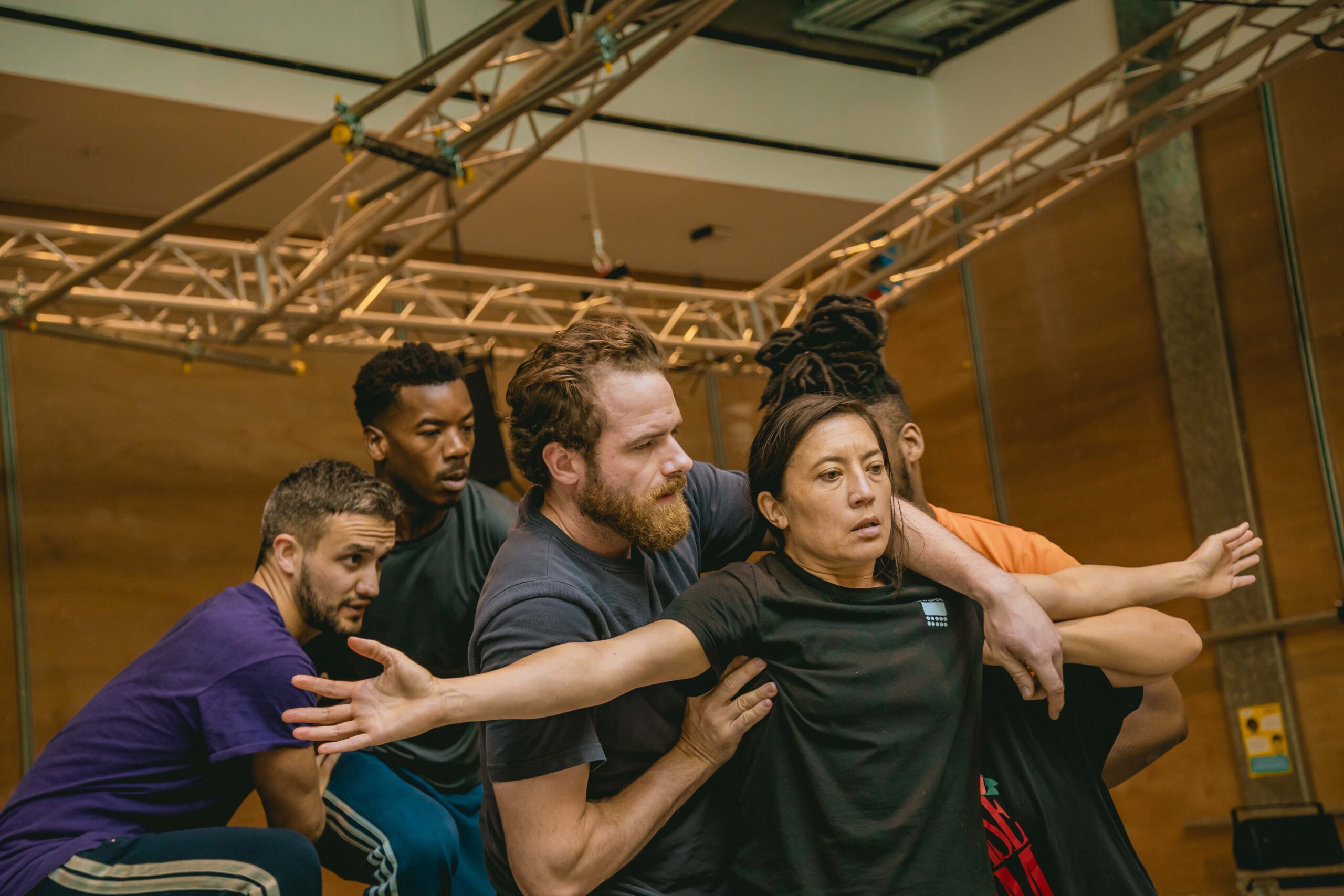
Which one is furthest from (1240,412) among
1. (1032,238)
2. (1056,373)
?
(1032,238)

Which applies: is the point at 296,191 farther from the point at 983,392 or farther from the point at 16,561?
the point at 983,392

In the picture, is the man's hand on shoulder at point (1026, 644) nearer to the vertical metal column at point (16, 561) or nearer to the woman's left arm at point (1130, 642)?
the woman's left arm at point (1130, 642)

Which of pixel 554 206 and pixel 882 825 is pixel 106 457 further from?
pixel 882 825

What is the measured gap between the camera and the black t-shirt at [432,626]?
3457mm

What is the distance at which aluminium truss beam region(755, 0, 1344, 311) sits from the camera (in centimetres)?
622

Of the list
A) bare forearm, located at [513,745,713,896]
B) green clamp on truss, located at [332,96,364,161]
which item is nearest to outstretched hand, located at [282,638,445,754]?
bare forearm, located at [513,745,713,896]

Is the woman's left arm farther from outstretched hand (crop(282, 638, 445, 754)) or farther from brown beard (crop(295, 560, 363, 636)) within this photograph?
brown beard (crop(295, 560, 363, 636))

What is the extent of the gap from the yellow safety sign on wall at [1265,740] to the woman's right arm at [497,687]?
627cm

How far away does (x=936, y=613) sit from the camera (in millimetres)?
2135

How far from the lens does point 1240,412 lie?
747cm

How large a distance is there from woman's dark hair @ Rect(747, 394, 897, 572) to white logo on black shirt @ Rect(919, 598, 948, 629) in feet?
0.39

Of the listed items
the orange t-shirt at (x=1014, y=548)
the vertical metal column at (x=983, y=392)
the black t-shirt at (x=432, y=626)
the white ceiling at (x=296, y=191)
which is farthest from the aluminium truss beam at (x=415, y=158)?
the orange t-shirt at (x=1014, y=548)

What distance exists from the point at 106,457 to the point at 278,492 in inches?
195

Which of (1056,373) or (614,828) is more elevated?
(1056,373)
